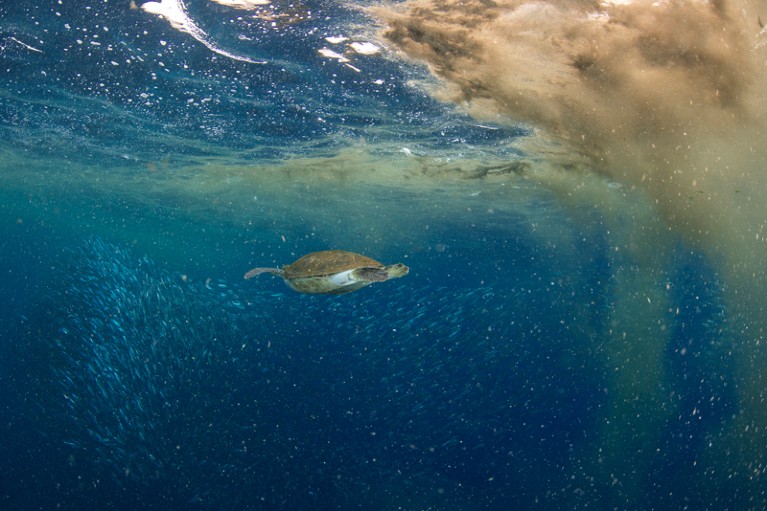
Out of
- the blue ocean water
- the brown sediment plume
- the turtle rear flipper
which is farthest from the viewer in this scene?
the blue ocean water

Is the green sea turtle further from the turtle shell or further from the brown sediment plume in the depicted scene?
the brown sediment plume

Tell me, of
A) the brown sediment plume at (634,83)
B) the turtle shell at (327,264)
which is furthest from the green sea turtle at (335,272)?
the brown sediment plume at (634,83)

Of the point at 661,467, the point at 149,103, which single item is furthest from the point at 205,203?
the point at 661,467

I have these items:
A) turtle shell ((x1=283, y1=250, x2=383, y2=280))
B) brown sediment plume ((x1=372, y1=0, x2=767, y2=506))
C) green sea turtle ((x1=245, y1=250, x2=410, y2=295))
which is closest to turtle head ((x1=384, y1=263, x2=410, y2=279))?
green sea turtle ((x1=245, y1=250, x2=410, y2=295))

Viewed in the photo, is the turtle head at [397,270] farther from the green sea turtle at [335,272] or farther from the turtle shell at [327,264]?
the turtle shell at [327,264]

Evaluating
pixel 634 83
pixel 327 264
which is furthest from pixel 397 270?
pixel 634 83

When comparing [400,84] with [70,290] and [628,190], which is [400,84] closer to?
[628,190]
